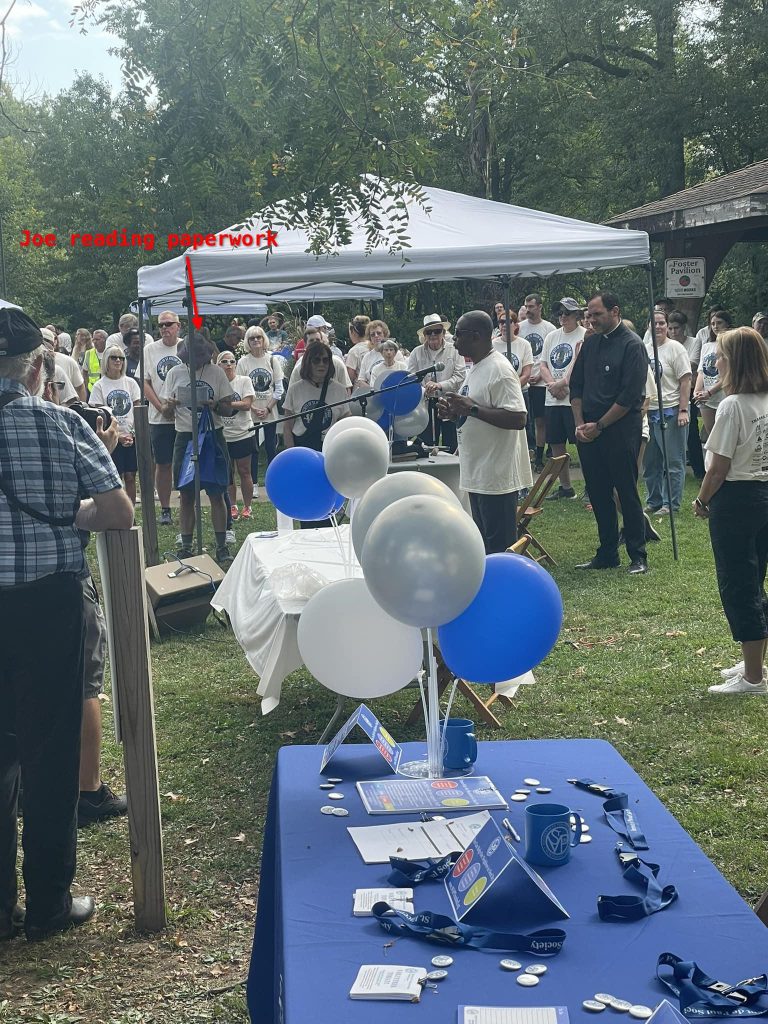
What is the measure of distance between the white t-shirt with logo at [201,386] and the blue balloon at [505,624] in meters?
6.74

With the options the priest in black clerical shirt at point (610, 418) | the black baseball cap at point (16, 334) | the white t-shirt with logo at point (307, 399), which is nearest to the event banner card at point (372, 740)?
the black baseball cap at point (16, 334)

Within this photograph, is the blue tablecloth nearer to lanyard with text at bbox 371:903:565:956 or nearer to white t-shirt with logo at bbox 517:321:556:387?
lanyard with text at bbox 371:903:565:956

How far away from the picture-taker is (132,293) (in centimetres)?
3269

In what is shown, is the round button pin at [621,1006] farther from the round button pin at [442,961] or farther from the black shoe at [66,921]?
the black shoe at [66,921]

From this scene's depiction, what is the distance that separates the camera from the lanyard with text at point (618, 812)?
257cm

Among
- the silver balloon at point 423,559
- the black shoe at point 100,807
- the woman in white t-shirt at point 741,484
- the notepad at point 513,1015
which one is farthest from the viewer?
the woman in white t-shirt at point 741,484

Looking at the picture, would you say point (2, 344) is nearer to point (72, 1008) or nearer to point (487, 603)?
point (487, 603)

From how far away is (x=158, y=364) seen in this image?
435 inches

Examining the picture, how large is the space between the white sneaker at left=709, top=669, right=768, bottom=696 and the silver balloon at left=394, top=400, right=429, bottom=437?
3.96 m

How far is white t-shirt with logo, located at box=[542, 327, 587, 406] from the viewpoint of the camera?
1219 centimetres

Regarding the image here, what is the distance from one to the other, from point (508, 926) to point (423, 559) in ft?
3.14

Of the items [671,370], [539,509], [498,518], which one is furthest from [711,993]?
[671,370]

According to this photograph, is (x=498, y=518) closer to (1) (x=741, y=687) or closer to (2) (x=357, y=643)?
(1) (x=741, y=687)

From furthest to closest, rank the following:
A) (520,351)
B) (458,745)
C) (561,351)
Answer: (520,351) < (561,351) < (458,745)
